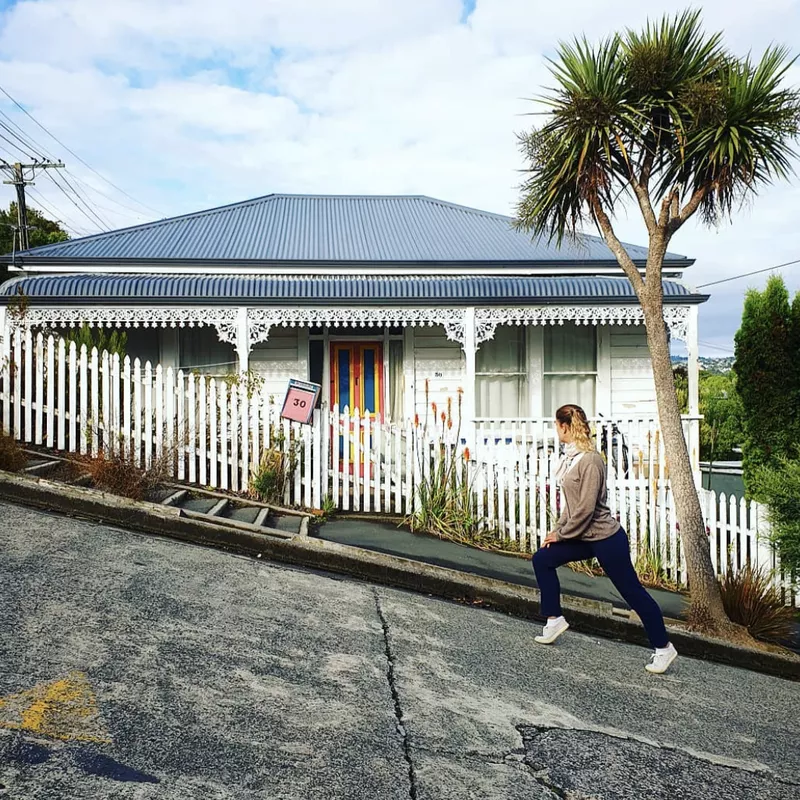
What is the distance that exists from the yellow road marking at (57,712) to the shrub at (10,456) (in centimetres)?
449

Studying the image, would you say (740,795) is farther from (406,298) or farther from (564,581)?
(406,298)

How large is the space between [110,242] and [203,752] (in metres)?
12.7

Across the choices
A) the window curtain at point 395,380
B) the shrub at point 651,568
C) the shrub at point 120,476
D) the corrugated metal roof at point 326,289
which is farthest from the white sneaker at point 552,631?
the window curtain at point 395,380

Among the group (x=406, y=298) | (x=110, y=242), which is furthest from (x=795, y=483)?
(x=110, y=242)

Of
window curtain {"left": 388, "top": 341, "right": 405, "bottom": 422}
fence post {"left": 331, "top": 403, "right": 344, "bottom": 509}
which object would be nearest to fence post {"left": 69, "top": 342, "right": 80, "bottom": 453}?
fence post {"left": 331, "top": 403, "right": 344, "bottom": 509}

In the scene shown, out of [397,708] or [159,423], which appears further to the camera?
[159,423]

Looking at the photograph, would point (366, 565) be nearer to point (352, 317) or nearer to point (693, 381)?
point (352, 317)

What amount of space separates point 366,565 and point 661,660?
2608 millimetres

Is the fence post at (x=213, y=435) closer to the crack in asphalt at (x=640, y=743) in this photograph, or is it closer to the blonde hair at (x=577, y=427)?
the blonde hair at (x=577, y=427)

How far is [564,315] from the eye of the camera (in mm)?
12086

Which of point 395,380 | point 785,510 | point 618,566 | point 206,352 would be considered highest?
point 206,352

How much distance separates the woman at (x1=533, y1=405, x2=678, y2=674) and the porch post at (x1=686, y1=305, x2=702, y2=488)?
642 cm

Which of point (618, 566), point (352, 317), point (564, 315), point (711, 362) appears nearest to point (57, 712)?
point (618, 566)

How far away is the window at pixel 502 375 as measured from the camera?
13.5 meters
